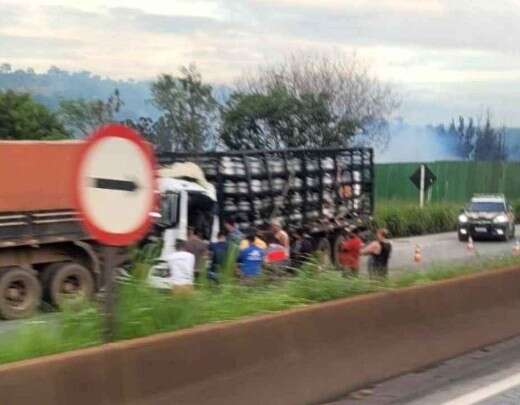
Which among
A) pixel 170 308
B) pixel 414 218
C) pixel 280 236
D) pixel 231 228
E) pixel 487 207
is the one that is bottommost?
pixel 414 218

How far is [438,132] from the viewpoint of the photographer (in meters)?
128

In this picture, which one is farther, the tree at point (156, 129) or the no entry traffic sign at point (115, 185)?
the tree at point (156, 129)

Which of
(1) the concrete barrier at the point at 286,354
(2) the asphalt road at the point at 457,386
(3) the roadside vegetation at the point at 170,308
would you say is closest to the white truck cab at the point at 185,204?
(1) the concrete barrier at the point at 286,354

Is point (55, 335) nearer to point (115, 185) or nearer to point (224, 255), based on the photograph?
point (115, 185)

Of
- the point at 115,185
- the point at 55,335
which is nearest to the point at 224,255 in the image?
the point at 55,335

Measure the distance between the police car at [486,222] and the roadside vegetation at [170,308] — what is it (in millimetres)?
35035

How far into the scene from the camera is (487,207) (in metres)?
45.4

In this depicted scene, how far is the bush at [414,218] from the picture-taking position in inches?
1950

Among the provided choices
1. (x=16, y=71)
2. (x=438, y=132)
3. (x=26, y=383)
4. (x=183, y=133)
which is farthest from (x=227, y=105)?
(x=438, y=132)

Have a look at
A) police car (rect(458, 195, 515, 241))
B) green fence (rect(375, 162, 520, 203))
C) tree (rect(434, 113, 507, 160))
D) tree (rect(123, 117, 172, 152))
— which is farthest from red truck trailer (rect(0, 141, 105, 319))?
tree (rect(434, 113, 507, 160))

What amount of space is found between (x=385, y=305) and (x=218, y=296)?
1852mm

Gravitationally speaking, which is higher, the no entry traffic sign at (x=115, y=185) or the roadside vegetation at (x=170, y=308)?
the no entry traffic sign at (x=115, y=185)

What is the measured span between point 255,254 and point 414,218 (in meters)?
35.9

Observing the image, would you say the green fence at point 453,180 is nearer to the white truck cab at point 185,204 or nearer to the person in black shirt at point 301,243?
the person in black shirt at point 301,243
